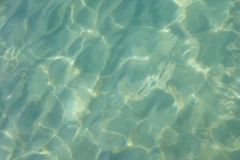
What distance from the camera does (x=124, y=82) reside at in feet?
15.0

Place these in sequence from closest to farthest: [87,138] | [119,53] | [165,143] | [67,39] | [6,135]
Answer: [165,143] → [87,138] → [6,135] → [119,53] → [67,39]

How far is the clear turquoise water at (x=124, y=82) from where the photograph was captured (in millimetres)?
4023

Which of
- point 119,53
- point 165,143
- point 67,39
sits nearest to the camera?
point 165,143

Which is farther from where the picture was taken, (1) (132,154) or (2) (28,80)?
(2) (28,80)

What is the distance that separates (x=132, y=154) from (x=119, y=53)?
6.02 feet

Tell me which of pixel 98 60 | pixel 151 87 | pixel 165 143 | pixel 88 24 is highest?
pixel 88 24

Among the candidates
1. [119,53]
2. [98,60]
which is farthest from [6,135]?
[119,53]

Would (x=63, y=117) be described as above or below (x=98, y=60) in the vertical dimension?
below

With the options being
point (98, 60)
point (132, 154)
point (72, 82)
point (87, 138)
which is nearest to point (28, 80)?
point (72, 82)

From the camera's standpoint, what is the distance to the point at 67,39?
5238mm

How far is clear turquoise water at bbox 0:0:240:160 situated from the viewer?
4.02 meters

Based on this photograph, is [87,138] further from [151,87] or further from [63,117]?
[151,87]

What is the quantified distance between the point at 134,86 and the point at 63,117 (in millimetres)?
1320

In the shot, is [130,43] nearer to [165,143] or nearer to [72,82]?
[72,82]
